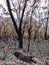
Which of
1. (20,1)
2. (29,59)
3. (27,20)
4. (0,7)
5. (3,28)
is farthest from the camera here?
(3,28)

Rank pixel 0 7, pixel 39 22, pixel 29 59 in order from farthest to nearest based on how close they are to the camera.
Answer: pixel 39 22
pixel 0 7
pixel 29 59

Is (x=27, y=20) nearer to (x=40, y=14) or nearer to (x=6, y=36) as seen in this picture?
(x=40, y=14)

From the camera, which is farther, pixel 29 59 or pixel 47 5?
pixel 47 5

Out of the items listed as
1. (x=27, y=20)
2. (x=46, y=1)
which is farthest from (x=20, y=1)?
(x=27, y=20)

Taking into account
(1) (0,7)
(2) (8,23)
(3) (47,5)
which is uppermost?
(1) (0,7)

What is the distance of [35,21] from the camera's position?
40.0 meters

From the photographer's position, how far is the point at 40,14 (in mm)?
37344

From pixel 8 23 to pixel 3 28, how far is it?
1672mm

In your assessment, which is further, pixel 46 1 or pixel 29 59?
pixel 46 1

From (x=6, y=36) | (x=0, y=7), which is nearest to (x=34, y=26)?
(x=6, y=36)

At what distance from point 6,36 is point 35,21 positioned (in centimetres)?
684

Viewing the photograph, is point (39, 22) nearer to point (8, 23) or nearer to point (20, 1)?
point (8, 23)

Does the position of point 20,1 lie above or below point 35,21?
above

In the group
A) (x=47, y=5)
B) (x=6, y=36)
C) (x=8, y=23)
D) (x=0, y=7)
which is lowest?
(x=6, y=36)
